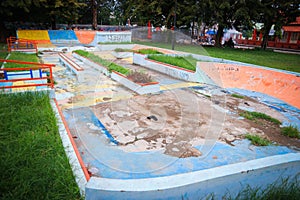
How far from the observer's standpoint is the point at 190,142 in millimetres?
4660

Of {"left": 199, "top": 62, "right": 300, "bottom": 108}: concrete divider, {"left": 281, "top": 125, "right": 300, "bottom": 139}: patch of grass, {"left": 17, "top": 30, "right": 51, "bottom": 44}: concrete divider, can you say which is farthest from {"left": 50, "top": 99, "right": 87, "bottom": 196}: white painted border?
{"left": 17, "top": 30, "right": 51, "bottom": 44}: concrete divider

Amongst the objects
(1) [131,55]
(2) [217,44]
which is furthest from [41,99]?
(2) [217,44]

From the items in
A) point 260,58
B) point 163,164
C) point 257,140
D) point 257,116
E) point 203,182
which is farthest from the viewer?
point 260,58

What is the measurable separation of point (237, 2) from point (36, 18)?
18763 mm

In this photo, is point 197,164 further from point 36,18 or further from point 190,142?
point 36,18

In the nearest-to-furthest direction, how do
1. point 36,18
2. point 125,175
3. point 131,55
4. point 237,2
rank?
point 125,175 < point 131,55 < point 237,2 < point 36,18

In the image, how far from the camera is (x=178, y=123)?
554 cm

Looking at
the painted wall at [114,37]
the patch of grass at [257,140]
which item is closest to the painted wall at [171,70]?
the patch of grass at [257,140]

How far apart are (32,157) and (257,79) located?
28.0 ft

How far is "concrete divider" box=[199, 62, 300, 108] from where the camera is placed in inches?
303

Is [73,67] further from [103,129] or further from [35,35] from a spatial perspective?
[35,35]

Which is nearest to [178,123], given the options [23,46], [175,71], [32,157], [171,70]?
[32,157]

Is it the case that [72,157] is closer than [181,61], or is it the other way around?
[72,157]

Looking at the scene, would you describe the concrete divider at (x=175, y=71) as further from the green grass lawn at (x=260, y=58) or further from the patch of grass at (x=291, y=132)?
the patch of grass at (x=291, y=132)
